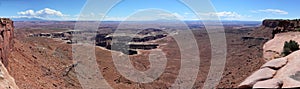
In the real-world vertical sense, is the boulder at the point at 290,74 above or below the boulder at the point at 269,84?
above

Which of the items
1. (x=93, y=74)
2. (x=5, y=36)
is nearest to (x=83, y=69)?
(x=93, y=74)

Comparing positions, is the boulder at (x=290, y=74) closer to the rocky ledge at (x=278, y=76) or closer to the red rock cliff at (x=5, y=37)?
the rocky ledge at (x=278, y=76)

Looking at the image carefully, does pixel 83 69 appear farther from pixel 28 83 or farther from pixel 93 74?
pixel 28 83

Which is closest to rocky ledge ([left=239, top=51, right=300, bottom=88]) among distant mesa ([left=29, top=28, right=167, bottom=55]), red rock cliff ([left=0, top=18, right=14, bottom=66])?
red rock cliff ([left=0, top=18, right=14, bottom=66])

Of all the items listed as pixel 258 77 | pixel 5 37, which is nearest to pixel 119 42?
pixel 5 37

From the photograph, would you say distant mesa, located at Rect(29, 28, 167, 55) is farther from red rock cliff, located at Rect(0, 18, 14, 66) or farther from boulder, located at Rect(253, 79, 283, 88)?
boulder, located at Rect(253, 79, 283, 88)

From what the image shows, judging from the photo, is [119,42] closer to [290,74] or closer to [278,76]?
[278,76]

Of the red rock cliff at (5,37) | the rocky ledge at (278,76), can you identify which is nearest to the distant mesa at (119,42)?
the red rock cliff at (5,37)

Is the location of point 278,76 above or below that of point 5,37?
above
